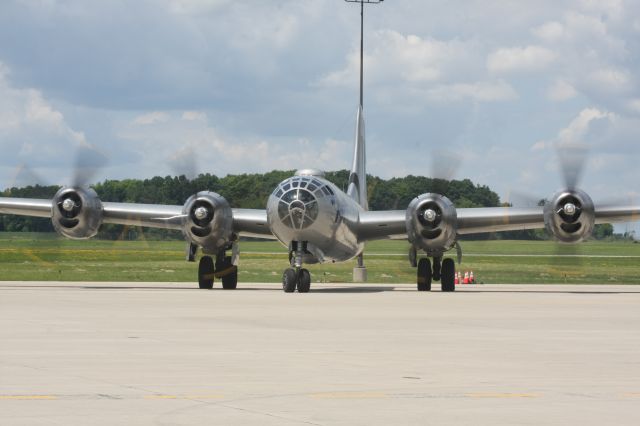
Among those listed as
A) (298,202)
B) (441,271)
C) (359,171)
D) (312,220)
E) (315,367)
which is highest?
(359,171)

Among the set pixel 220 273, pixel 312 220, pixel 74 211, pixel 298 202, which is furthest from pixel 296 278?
pixel 74 211

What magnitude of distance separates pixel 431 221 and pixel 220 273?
792 cm

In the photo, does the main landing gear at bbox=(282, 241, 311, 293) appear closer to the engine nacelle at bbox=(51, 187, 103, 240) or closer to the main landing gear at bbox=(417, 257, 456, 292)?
the main landing gear at bbox=(417, 257, 456, 292)

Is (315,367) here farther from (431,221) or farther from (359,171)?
(359,171)

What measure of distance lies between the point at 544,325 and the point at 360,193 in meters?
27.6

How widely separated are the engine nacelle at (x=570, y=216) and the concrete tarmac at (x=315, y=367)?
1176 cm

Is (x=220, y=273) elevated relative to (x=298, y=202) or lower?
lower

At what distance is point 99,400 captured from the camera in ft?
34.7

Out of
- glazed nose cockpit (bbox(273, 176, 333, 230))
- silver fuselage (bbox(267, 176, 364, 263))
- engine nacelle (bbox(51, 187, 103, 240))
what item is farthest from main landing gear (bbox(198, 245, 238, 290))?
glazed nose cockpit (bbox(273, 176, 333, 230))

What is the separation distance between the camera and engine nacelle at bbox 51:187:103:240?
129ft

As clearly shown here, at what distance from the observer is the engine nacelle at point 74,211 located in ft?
129

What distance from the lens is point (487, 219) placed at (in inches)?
1581

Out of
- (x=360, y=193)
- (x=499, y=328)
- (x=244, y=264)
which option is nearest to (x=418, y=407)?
(x=499, y=328)

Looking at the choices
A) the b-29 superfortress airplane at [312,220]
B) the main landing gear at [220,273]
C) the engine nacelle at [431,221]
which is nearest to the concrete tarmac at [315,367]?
the b-29 superfortress airplane at [312,220]
